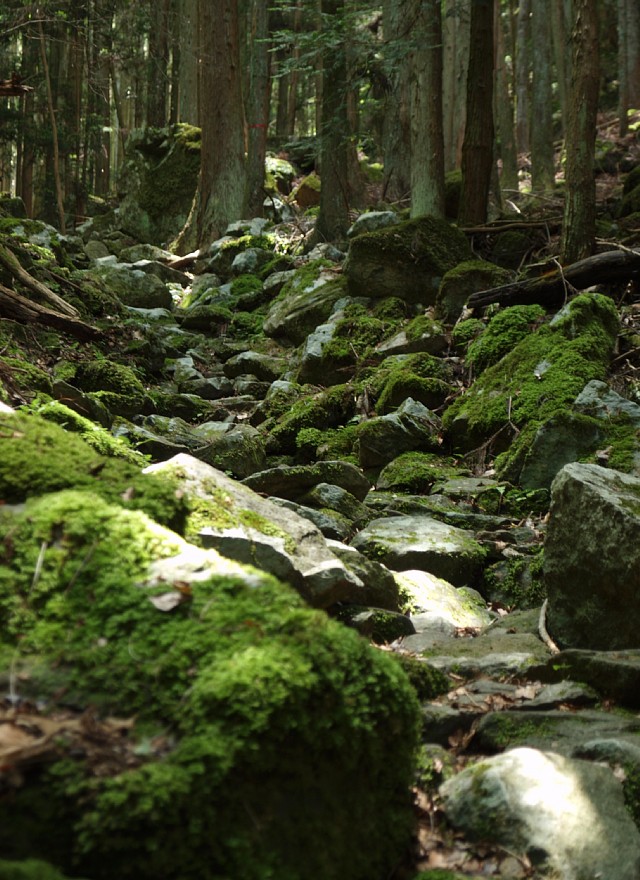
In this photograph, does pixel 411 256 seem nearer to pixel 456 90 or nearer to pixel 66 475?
pixel 66 475

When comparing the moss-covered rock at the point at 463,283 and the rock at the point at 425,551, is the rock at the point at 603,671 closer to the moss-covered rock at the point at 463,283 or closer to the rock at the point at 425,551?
the rock at the point at 425,551

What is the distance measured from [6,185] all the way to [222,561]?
4066 centimetres

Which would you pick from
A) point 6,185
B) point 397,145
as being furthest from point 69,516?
point 6,185

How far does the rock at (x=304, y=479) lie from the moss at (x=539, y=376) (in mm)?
1338

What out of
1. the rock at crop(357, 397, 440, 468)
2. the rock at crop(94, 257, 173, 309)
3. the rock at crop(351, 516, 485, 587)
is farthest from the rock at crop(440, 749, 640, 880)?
the rock at crop(94, 257, 173, 309)

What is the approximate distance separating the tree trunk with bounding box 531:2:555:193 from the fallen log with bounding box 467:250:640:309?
10.6 metres

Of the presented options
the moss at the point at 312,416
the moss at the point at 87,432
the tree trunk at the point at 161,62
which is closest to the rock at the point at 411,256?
the moss at the point at 312,416

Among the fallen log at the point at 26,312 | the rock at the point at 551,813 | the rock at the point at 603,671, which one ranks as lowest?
the rock at the point at 603,671

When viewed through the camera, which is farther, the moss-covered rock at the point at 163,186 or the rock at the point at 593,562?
the moss-covered rock at the point at 163,186

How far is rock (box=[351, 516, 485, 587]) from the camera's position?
499 cm

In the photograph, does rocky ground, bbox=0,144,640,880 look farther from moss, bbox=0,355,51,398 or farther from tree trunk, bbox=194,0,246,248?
tree trunk, bbox=194,0,246,248

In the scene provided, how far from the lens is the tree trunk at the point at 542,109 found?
61.3 ft

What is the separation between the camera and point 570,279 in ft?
27.5

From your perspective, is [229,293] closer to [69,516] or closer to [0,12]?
[0,12]
